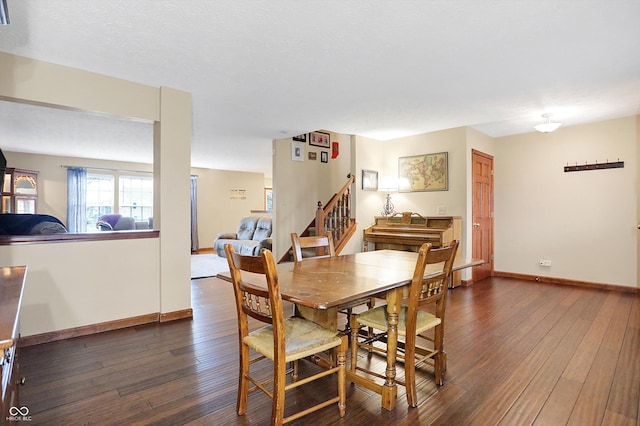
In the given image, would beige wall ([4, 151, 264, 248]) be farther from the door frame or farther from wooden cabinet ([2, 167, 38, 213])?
the door frame

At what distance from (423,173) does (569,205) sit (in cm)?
222

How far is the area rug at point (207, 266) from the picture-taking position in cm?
594

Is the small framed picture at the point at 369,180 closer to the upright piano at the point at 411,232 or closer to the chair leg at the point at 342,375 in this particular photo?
the upright piano at the point at 411,232

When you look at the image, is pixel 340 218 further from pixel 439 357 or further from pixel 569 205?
pixel 569 205

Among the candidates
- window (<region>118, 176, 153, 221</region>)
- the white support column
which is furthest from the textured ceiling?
window (<region>118, 176, 153, 221</region>)

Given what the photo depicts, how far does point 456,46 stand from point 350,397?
258 cm

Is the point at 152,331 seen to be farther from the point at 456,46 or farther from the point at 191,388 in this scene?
the point at 456,46

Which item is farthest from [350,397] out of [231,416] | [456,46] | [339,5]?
[456,46]

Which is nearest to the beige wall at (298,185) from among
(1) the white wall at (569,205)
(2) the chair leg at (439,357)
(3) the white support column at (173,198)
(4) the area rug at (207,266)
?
(4) the area rug at (207,266)

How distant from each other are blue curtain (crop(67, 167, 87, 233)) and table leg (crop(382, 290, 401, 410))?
26.3 ft

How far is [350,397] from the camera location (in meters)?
2.00

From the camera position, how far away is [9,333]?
83 cm

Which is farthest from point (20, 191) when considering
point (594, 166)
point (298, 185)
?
point (594, 166)

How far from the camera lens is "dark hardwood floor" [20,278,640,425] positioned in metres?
1.82
